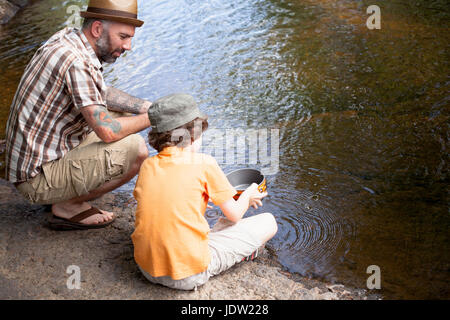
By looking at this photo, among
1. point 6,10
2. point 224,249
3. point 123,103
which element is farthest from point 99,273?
point 6,10

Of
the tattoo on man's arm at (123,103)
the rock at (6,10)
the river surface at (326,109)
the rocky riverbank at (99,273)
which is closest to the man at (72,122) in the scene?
the rocky riverbank at (99,273)

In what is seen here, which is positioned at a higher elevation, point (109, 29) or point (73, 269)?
point (109, 29)

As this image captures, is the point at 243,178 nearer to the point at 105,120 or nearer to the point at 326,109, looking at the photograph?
the point at 105,120

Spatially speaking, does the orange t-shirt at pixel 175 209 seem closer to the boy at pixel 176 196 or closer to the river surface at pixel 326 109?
the boy at pixel 176 196

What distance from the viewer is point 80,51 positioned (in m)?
2.39

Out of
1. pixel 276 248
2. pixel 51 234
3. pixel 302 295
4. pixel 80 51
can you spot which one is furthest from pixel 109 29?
pixel 302 295

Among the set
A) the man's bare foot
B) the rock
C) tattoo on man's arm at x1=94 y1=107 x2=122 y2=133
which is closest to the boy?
tattoo on man's arm at x1=94 y1=107 x2=122 y2=133

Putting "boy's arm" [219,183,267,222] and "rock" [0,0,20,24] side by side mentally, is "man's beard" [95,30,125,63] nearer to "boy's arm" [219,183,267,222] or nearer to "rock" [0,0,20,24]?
"boy's arm" [219,183,267,222]

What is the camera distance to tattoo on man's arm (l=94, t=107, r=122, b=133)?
235cm

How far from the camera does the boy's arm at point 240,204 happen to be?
86.4 inches

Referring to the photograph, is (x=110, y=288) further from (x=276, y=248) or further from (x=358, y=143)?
(x=358, y=143)

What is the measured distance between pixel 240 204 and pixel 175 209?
373 mm

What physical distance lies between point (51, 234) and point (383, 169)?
2.22 m

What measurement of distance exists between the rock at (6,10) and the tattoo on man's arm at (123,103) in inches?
242
